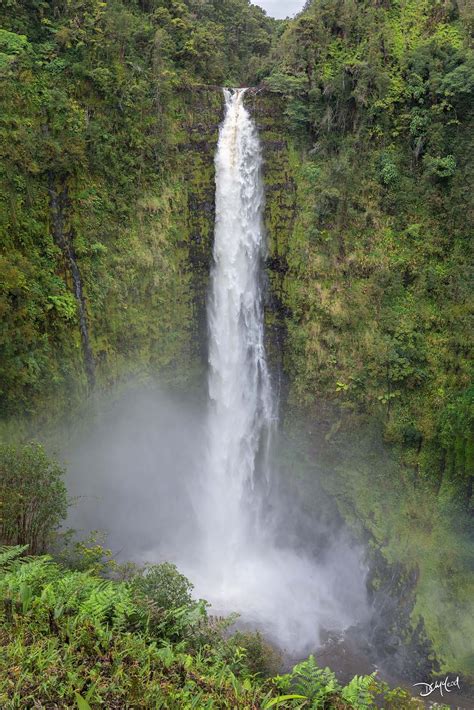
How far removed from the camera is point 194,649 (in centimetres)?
704

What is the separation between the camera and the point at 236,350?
21.2 m

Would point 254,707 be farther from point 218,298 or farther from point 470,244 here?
point 470,244

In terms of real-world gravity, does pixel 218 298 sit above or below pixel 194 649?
above

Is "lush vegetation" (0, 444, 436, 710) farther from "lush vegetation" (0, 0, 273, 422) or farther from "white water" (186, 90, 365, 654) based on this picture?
"white water" (186, 90, 365, 654)

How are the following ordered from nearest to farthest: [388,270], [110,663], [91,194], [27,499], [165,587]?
[110,663] → [165,587] → [27,499] → [91,194] → [388,270]

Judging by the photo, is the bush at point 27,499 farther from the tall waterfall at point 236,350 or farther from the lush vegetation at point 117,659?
the tall waterfall at point 236,350

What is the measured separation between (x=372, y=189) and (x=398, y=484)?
1277 cm

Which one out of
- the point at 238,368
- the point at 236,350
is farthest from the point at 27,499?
the point at 236,350

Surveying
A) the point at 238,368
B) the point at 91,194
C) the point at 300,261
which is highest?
the point at 91,194

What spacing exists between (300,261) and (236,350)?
497cm

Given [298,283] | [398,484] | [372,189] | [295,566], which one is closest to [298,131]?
[372,189]

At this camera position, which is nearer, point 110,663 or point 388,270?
point 110,663

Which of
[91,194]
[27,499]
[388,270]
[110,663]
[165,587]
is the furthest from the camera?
[388,270]

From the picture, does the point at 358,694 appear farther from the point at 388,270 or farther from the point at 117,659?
the point at 388,270
